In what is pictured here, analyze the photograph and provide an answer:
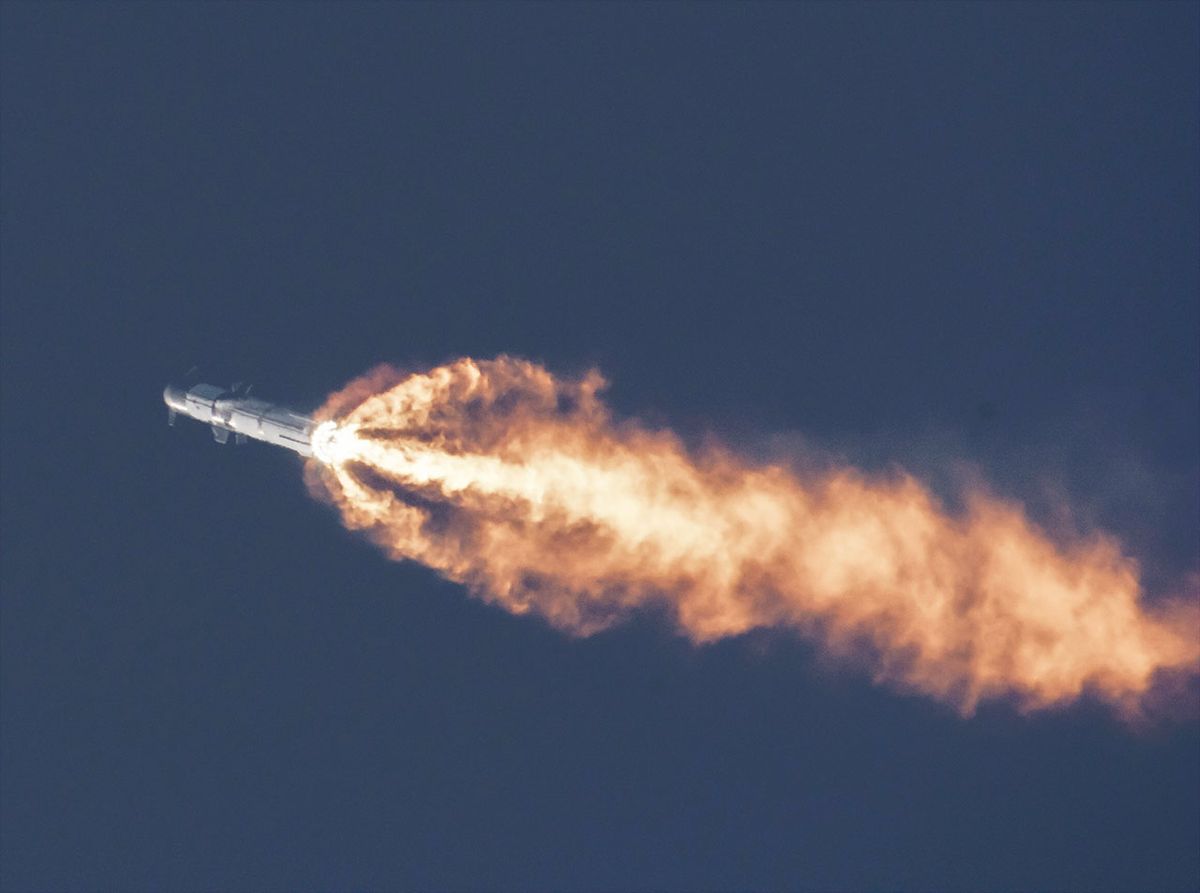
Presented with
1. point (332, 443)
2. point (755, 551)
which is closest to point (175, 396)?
point (332, 443)

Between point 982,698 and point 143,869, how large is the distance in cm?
4420

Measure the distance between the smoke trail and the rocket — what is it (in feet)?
8.62

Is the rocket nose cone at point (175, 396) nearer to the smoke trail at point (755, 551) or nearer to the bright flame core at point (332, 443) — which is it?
the smoke trail at point (755, 551)

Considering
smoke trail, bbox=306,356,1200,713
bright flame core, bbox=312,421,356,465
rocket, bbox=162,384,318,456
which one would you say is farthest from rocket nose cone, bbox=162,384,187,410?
bright flame core, bbox=312,421,356,465

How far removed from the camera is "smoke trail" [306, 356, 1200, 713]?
64.8 m

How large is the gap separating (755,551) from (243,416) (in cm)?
2368

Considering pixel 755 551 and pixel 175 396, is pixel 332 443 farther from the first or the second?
pixel 755 551

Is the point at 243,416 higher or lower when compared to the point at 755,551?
lower

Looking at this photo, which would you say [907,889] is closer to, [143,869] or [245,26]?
[143,869]

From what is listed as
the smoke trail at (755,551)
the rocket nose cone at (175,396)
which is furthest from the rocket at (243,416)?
the smoke trail at (755,551)

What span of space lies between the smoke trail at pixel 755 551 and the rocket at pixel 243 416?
8.62 ft

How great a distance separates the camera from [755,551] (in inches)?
2596

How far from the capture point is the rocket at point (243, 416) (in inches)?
2435

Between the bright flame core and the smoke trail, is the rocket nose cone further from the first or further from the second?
the bright flame core
